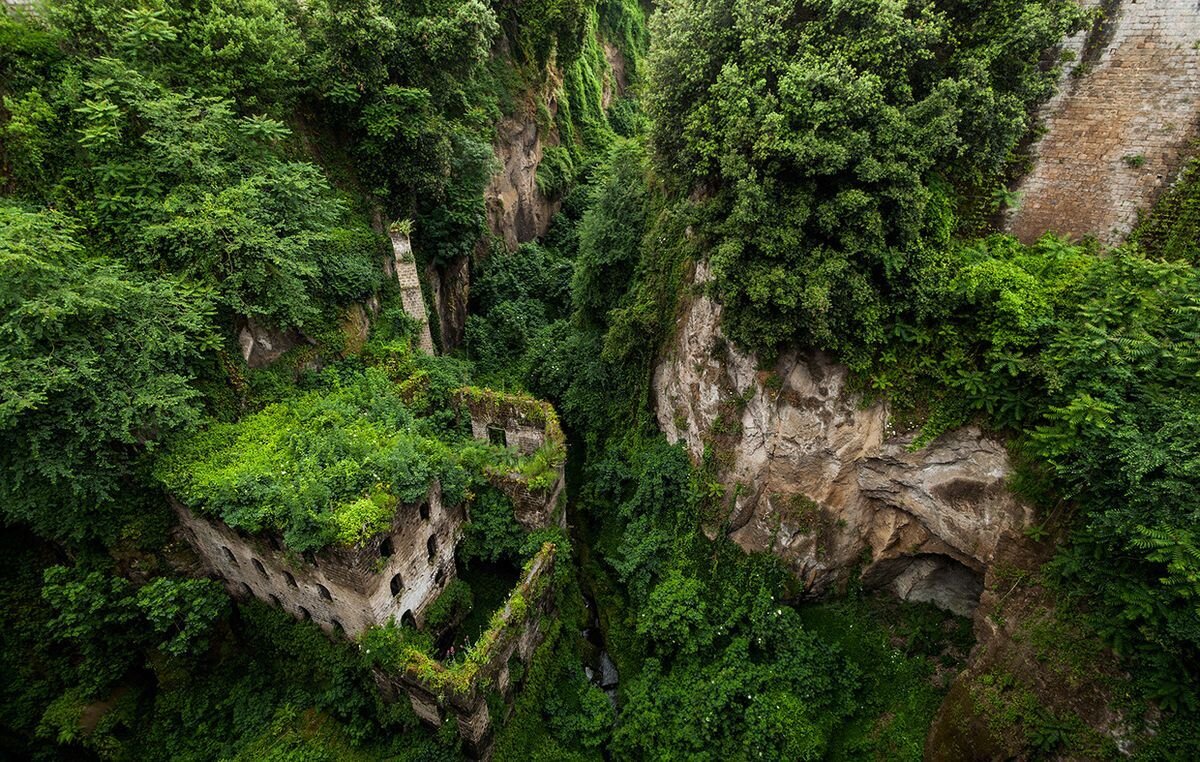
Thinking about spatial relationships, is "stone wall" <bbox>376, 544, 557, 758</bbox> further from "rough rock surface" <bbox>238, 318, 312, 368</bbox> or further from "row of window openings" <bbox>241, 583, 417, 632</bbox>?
"rough rock surface" <bbox>238, 318, 312, 368</bbox>

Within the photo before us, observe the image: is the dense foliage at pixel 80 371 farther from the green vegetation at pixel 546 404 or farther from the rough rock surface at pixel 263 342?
the rough rock surface at pixel 263 342

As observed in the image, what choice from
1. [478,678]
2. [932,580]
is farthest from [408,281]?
[932,580]

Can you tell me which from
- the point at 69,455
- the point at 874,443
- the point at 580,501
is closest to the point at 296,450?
the point at 69,455

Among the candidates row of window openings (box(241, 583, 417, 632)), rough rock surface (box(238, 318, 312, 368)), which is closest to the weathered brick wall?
row of window openings (box(241, 583, 417, 632))

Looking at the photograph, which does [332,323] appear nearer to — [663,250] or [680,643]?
[663,250]

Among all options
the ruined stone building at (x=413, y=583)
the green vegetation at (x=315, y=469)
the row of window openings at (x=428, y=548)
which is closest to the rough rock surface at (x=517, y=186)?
the green vegetation at (x=315, y=469)

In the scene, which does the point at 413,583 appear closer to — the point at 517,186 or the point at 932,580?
the point at 932,580

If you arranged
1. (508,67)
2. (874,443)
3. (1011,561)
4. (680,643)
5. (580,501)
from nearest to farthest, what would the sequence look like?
(1011,561), (874,443), (680,643), (580,501), (508,67)
